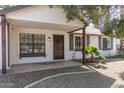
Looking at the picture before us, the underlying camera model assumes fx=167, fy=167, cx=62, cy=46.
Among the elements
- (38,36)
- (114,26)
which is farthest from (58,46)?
(114,26)

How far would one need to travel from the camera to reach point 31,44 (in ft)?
43.5

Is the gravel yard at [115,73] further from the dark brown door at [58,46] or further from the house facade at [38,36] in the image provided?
the dark brown door at [58,46]

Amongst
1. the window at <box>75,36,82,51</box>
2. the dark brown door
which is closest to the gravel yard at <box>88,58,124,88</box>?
the dark brown door

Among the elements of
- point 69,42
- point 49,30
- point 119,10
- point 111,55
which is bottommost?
point 111,55

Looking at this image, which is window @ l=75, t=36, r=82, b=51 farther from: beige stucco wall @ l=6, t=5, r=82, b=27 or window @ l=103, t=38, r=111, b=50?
beige stucco wall @ l=6, t=5, r=82, b=27

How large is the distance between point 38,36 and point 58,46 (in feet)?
7.17

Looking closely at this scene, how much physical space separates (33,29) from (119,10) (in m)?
6.48

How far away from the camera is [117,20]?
1005 cm

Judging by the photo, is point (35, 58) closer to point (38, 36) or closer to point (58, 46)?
point (38, 36)

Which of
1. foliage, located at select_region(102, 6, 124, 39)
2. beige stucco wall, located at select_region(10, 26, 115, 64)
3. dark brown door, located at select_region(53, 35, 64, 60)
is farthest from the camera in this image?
dark brown door, located at select_region(53, 35, 64, 60)

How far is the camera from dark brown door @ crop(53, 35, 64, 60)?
14.5 metres

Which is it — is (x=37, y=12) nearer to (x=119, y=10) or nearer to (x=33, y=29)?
(x=33, y=29)
